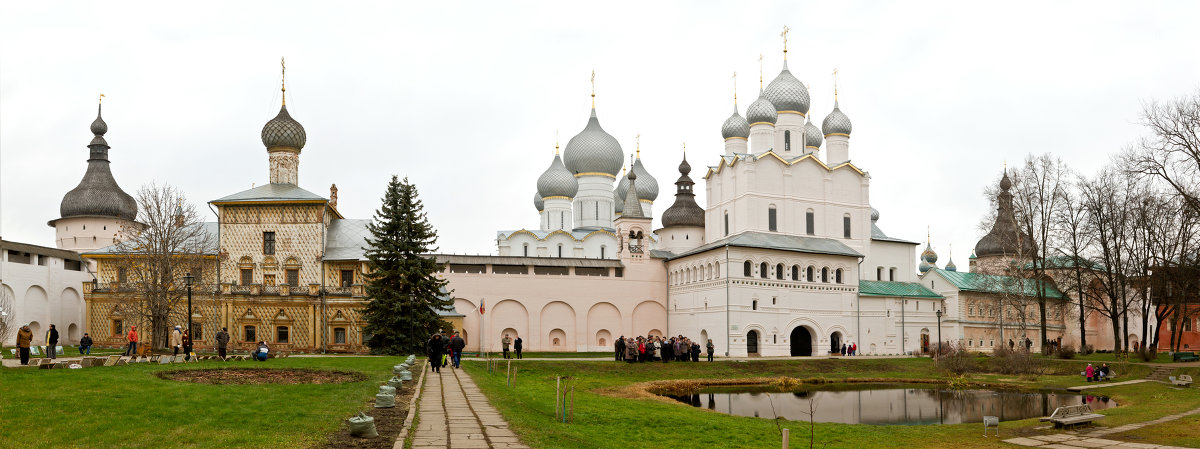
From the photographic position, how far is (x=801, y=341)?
4784 centimetres

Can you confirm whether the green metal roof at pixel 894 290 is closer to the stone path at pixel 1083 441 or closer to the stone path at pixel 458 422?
the stone path at pixel 1083 441

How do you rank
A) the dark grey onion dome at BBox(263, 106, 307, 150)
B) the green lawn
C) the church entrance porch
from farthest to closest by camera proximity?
1. the church entrance porch
2. the dark grey onion dome at BBox(263, 106, 307, 150)
3. the green lawn

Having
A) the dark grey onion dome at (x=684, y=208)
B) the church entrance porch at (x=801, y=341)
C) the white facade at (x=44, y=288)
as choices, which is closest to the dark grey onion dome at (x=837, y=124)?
the dark grey onion dome at (x=684, y=208)

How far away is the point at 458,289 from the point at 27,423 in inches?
1388

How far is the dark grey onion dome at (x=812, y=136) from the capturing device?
183ft

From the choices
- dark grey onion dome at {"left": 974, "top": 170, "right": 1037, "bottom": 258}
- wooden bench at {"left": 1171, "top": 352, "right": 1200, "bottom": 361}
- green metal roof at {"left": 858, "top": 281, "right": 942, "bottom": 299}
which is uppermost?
dark grey onion dome at {"left": 974, "top": 170, "right": 1037, "bottom": 258}

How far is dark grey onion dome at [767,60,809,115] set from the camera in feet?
172

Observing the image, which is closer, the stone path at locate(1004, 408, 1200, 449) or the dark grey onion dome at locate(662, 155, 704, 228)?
the stone path at locate(1004, 408, 1200, 449)

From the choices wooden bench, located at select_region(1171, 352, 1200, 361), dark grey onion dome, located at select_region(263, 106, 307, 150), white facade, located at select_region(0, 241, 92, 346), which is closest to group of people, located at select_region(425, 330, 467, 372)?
dark grey onion dome, located at select_region(263, 106, 307, 150)

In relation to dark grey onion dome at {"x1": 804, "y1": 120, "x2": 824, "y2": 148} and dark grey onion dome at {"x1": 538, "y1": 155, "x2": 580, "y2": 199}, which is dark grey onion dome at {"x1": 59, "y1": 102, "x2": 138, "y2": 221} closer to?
dark grey onion dome at {"x1": 538, "y1": 155, "x2": 580, "y2": 199}

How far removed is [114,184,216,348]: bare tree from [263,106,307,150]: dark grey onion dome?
5308 millimetres

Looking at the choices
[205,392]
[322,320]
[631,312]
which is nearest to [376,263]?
[322,320]

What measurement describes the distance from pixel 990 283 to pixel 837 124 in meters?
12.3

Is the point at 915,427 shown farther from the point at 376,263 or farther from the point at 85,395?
the point at 376,263
